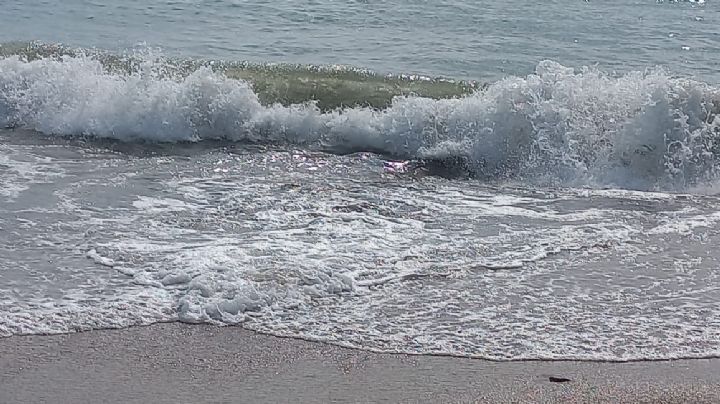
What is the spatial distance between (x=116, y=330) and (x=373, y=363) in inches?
53.5

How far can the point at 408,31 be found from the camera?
14.3 metres

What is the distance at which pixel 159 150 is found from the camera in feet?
30.3

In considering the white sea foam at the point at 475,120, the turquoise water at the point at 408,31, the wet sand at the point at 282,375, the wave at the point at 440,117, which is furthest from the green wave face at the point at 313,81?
the wet sand at the point at 282,375

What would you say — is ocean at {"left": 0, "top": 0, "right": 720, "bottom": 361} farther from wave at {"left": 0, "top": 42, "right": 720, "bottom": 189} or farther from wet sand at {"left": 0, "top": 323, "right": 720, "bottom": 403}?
wet sand at {"left": 0, "top": 323, "right": 720, "bottom": 403}

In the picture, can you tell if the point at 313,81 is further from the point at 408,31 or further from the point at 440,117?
the point at 408,31

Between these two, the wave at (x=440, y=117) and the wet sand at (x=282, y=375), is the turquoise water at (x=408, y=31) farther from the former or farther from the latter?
the wet sand at (x=282, y=375)

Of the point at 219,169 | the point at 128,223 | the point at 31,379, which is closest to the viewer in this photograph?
the point at 31,379

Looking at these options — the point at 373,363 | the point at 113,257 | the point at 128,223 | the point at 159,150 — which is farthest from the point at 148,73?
the point at 373,363

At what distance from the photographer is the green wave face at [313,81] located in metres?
10.8

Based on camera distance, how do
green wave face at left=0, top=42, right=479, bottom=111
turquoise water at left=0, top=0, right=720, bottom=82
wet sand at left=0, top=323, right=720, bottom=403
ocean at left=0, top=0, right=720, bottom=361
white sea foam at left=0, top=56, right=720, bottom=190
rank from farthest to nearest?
turquoise water at left=0, top=0, right=720, bottom=82 < green wave face at left=0, top=42, right=479, bottom=111 < white sea foam at left=0, top=56, right=720, bottom=190 < ocean at left=0, top=0, right=720, bottom=361 < wet sand at left=0, top=323, right=720, bottom=403

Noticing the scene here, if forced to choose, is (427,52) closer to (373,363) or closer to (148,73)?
(148,73)

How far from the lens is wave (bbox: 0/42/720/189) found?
8.75m

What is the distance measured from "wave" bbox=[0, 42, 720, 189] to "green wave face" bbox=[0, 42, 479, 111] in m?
0.04

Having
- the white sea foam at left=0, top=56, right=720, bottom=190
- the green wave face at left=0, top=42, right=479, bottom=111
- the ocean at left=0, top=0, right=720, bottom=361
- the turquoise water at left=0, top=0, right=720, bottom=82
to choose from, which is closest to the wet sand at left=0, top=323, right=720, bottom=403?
the ocean at left=0, top=0, right=720, bottom=361
